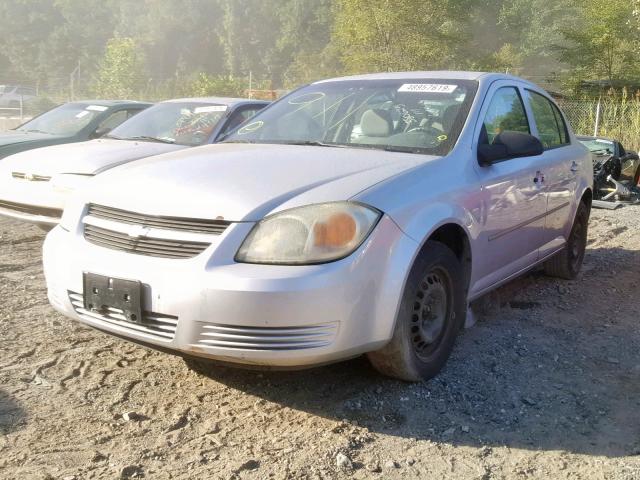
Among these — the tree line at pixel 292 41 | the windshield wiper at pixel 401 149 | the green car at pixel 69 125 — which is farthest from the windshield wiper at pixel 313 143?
the tree line at pixel 292 41

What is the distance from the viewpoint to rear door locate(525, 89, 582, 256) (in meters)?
4.40

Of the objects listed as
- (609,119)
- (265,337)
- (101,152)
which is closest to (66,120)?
(101,152)

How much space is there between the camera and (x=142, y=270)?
2.61 m

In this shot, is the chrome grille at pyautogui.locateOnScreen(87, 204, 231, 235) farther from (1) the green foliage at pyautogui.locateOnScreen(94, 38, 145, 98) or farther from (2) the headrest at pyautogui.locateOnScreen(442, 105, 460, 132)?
(1) the green foliage at pyautogui.locateOnScreen(94, 38, 145, 98)

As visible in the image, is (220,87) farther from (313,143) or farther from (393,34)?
(313,143)

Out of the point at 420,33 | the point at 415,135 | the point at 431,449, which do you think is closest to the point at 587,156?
the point at 415,135

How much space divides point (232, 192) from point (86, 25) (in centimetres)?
6601

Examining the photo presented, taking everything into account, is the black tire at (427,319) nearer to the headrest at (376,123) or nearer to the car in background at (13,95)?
the headrest at (376,123)

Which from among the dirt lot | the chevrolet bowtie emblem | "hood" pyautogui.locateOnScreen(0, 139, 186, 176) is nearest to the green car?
"hood" pyautogui.locateOnScreen(0, 139, 186, 176)

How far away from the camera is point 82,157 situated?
5812 mm

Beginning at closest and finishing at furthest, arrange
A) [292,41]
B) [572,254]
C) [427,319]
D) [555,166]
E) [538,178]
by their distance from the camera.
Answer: [427,319] → [538,178] → [555,166] → [572,254] → [292,41]

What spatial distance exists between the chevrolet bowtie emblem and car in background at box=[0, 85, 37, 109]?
3350cm

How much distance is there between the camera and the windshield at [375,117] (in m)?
3.51

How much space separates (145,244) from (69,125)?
18.8 ft
